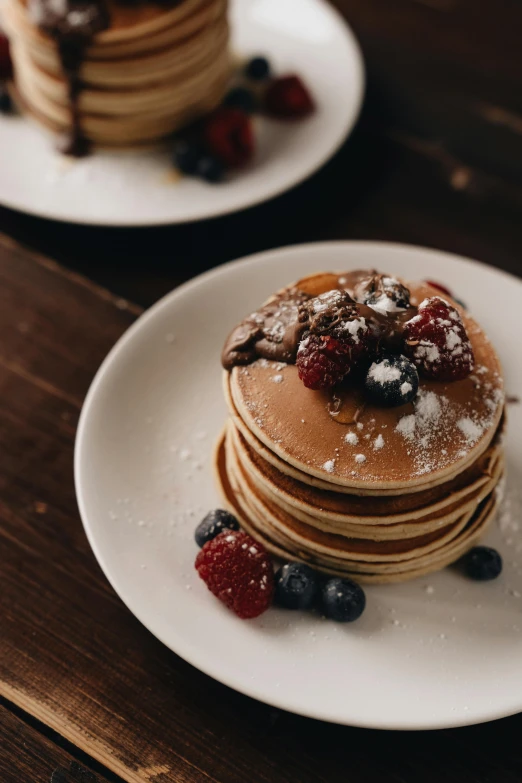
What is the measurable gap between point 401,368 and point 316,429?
0.20m

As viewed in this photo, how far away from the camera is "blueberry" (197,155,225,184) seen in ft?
8.19

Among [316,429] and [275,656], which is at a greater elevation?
[316,429]

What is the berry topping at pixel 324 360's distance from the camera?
5.01ft

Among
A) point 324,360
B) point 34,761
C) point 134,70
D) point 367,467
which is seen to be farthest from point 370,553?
point 134,70

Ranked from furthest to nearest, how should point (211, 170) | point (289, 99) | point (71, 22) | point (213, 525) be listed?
1. point (289, 99)
2. point (211, 170)
3. point (71, 22)
4. point (213, 525)

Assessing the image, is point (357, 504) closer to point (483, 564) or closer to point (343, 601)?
point (343, 601)

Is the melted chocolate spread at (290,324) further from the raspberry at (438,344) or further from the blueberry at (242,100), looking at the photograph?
the blueberry at (242,100)

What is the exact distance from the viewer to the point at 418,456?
158cm

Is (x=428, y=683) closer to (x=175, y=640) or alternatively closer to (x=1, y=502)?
(x=175, y=640)

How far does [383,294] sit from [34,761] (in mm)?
1138

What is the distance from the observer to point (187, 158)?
8.29 ft

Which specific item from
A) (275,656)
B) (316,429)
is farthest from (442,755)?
(316,429)

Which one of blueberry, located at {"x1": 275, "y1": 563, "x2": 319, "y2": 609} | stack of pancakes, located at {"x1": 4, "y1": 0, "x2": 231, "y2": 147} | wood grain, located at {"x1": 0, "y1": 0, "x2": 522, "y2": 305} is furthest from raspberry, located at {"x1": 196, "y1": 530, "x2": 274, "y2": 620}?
stack of pancakes, located at {"x1": 4, "y1": 0, "x2": 231, "y2": 147}

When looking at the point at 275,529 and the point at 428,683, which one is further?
the point at 275,529
